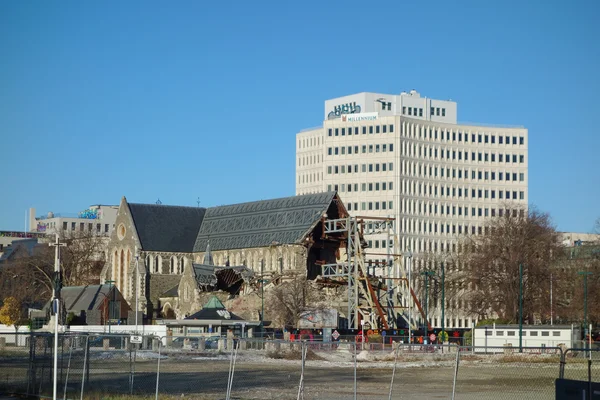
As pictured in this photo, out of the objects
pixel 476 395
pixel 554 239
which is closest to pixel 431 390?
pixel 476 395

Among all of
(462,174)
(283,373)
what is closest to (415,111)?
(462,174)

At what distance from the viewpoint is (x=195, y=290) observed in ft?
366

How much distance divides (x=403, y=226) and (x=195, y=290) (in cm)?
5110

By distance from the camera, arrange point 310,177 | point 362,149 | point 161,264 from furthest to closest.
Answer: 1. point 310,177
2. point 362,149
3. point 161,264

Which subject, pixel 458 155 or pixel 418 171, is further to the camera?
pixel 458 155

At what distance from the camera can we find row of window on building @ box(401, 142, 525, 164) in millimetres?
158000

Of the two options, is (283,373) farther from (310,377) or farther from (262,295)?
(262,295)

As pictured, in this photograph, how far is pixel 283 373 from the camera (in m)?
49.3

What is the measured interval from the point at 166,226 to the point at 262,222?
1549 cm

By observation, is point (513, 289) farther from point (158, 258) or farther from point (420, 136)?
point (420, 136)

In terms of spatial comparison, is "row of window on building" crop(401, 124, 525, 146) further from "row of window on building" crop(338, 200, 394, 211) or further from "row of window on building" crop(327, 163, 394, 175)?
"row of window on building" crop(338, 200, 394, 211)

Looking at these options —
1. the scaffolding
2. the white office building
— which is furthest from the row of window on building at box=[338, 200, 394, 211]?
the scaffolding

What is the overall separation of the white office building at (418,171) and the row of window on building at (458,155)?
0.49 feet

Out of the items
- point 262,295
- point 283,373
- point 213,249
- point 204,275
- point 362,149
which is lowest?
point 283,373
